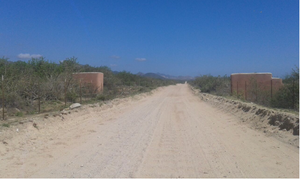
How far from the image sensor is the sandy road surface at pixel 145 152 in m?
6.55

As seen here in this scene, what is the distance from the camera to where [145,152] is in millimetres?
8227

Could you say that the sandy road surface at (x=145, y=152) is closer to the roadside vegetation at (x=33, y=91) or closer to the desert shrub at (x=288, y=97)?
the roadside vegetation at (x=33, y=91)

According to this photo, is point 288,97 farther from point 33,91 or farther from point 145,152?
point 33,91

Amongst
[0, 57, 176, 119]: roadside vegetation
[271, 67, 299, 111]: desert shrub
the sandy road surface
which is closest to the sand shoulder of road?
the sandy road surface

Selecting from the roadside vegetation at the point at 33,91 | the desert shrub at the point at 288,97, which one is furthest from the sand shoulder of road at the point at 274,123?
the roadside vegetation at the point at 33,91

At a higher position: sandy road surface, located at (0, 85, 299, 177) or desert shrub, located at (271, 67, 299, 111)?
desert shrub, located at (271, 67, 299, 111)

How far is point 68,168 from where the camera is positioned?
6742 millimetres

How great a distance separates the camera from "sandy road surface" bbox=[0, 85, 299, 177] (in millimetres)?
6551

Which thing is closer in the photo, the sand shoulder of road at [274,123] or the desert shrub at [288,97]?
the sand shoulder of road at [274,123]

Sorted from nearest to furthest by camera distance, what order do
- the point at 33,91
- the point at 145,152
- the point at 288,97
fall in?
1. the point at 145,152
2. the point at 288,97
3. the point at 33,91

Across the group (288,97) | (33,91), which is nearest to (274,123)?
(288,97)

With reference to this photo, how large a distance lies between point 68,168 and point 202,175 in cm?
334

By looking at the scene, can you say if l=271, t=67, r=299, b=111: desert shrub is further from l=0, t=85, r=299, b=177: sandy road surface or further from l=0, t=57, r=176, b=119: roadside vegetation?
l=0, t=57, r=176, b=119: roadside vegetation

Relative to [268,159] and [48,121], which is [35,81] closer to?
[48,121]
